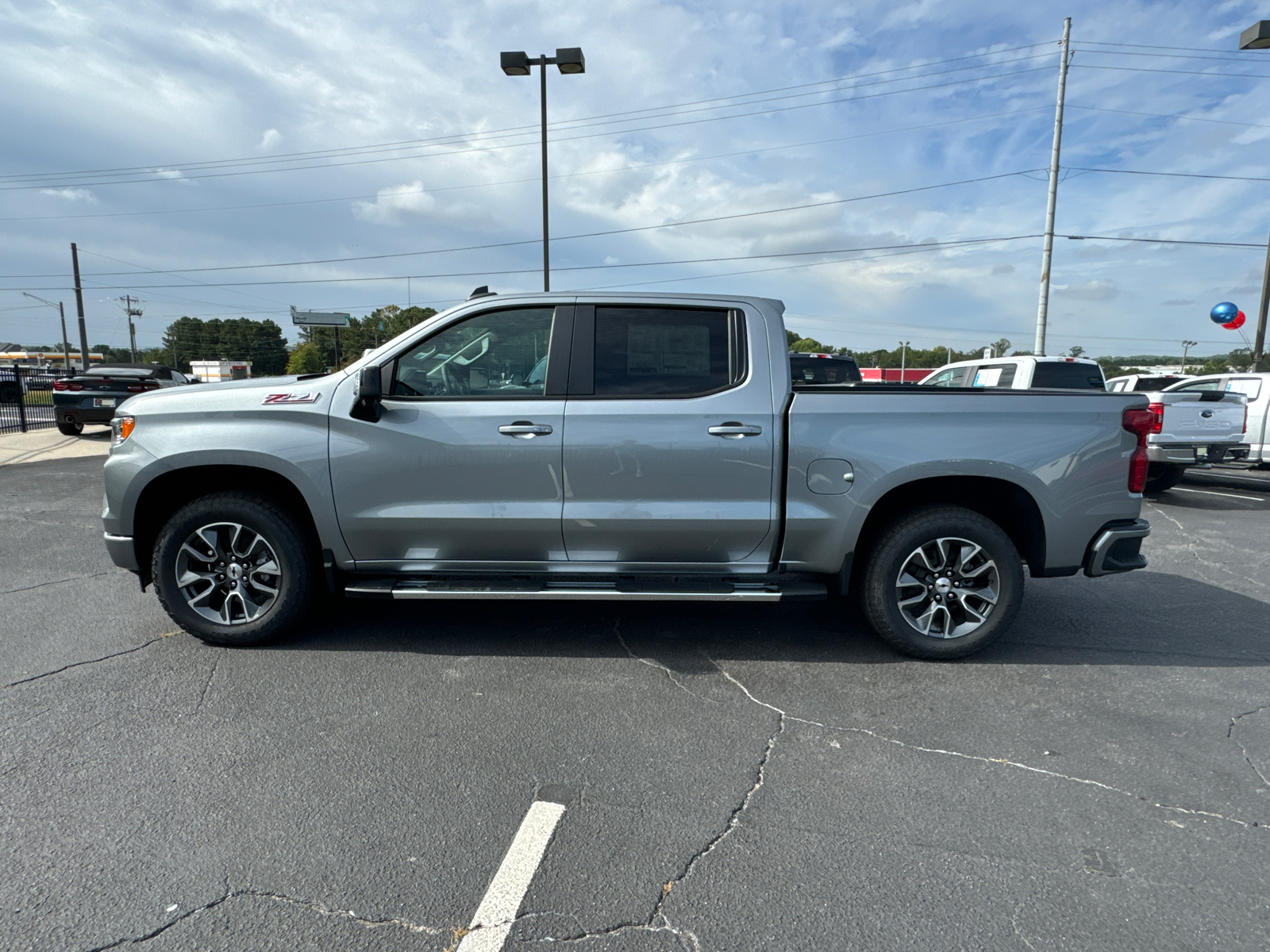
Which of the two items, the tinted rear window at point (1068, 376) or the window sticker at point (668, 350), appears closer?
the window sticker at point (668, 350)

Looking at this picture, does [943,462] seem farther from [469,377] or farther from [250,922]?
[250,922]

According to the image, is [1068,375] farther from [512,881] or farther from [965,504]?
[512,881]

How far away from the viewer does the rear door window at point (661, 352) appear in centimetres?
399

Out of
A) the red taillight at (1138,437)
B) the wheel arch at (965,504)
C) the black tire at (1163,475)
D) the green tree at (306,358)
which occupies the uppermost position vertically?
the green tree at (306,358)

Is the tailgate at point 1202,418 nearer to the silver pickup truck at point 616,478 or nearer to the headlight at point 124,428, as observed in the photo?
the silver pickup truck at point 616,478

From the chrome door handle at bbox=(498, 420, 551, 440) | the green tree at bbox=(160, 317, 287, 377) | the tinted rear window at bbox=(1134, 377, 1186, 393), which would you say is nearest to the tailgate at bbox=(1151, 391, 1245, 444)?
the tinted rear window at bbox=(1134, 377, 1186, 393)

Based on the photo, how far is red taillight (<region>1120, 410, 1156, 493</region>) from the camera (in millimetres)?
3891

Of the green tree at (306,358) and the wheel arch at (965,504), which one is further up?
the green tree at (306,358)

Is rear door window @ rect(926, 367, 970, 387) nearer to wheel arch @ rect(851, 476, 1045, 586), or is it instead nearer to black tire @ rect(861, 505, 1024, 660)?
wheel arch @ rect(851, 476, 1045, 586)

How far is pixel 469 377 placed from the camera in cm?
407

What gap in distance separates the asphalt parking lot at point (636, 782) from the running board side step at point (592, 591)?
39 centimetres

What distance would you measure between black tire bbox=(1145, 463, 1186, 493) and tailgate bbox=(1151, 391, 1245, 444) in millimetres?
547

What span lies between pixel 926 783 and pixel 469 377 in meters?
2.94

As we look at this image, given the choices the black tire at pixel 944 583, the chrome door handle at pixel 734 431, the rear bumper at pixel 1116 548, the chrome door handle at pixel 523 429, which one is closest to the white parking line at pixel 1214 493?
the rear bumper at pixel 1116 548
